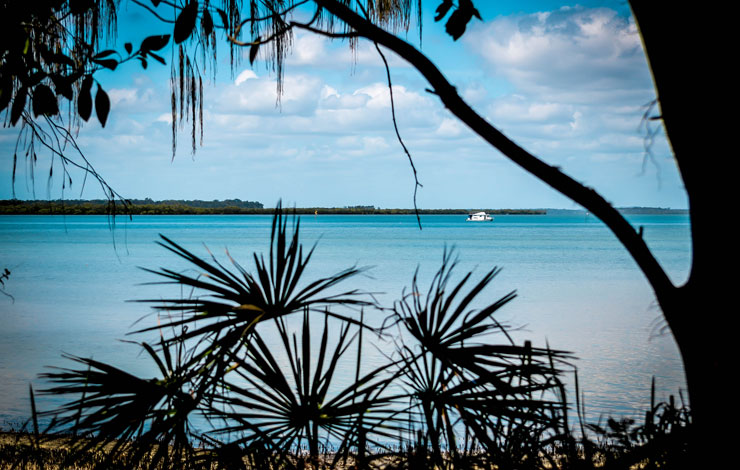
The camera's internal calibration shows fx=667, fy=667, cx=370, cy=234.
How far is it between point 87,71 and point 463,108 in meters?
1.17

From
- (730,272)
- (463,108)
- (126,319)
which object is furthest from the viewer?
(126,319)

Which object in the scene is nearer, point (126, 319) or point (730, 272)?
point (730, 272)

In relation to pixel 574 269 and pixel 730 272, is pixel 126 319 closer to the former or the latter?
pixel 730 272

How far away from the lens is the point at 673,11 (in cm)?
168

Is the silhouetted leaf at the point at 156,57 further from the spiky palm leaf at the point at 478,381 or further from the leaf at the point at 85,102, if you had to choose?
the spiky palm leaf at the point at 478,381

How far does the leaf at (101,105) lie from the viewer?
1.93 metres

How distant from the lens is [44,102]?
2.01 m

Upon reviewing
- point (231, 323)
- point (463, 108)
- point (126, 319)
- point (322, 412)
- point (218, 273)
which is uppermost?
point (463, 108)

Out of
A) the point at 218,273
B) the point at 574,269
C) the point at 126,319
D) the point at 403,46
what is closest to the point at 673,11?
the point at 403,46

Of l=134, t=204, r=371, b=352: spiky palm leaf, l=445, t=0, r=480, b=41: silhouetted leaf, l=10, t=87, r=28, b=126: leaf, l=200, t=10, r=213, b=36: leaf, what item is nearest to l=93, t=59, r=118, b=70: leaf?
l=10, t=87, r=28, b=126: leaf

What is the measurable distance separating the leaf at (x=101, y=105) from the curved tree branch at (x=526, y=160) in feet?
2.51

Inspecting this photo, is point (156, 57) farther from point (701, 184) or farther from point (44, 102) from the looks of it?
point (701, 184)

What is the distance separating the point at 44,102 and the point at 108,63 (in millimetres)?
227

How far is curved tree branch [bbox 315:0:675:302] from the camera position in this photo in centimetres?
178
